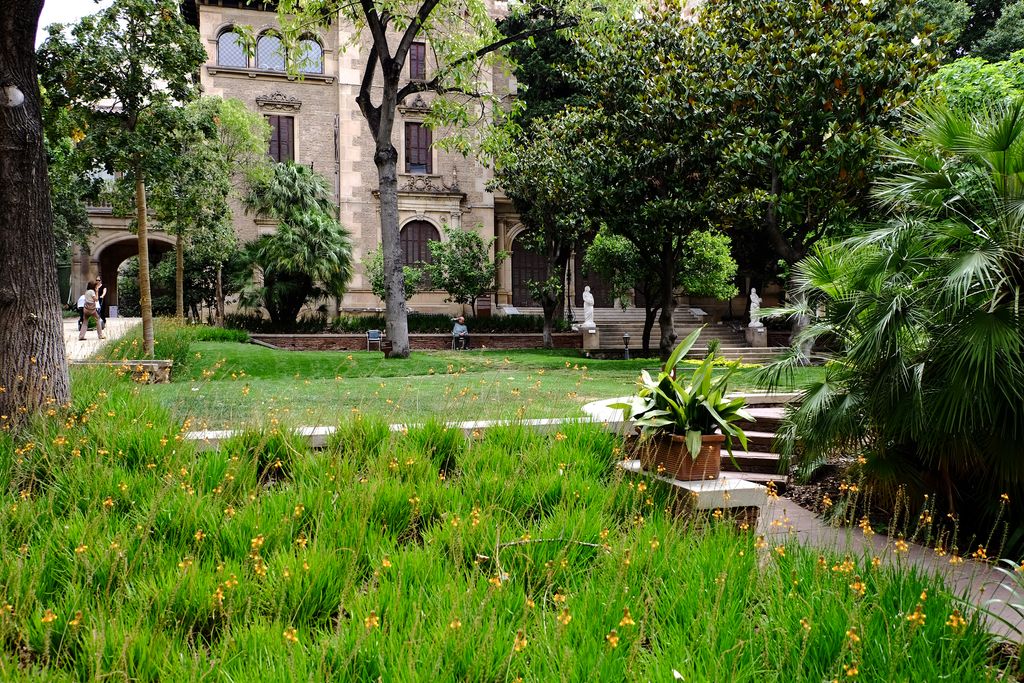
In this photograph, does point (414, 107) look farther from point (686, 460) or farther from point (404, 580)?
point (404, 580)

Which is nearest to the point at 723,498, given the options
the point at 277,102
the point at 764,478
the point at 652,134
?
the point at 764,478

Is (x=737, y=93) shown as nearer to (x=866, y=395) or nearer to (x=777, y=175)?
(x=777, y=175)

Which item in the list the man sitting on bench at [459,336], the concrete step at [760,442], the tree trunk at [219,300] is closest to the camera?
the concrete step at [760,442]

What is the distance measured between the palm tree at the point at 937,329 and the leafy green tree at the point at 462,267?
18.5 metres

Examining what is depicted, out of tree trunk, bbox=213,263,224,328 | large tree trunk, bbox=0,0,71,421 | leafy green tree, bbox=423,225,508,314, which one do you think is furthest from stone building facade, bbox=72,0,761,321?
large tree trunk, bbox=0,0,71,421

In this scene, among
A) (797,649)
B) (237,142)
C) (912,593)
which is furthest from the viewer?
(237,142)

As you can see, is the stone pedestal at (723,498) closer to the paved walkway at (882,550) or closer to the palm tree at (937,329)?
the paved walkway at (882,550)

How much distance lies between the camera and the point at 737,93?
13602 mm

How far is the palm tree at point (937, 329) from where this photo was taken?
14.8 feet

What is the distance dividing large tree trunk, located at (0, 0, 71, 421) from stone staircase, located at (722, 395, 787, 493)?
606cm

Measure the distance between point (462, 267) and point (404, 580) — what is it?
2119 cm

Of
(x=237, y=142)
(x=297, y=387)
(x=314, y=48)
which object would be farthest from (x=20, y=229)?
(x=314, y=48)

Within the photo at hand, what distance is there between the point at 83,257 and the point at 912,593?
36.7 meters

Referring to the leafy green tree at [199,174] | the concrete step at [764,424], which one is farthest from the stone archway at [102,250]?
the concrete step at [764,424]
